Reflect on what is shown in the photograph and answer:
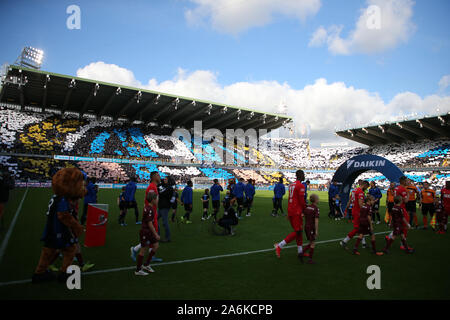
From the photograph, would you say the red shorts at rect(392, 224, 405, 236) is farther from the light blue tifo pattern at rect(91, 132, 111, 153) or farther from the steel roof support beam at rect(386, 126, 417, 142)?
the steel roof support beam at rect(386, 126, 417, 142)

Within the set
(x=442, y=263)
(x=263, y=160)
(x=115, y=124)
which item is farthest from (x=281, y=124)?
(x=442, y=263)

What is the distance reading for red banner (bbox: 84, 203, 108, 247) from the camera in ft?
23.1

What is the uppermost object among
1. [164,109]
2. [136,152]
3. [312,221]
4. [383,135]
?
[164,109]

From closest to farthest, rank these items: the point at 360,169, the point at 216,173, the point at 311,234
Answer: the point at 311,234
the point at 360,169
the point at 216,173

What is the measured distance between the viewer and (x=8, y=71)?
30.8 m

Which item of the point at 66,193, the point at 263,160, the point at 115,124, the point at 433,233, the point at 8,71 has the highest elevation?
the point at 8,71

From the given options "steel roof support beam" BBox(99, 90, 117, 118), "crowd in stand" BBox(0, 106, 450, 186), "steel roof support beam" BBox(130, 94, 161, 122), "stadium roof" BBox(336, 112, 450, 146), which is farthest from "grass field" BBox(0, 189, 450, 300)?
"stadium roof" BBox(336, 112, 450, 146)

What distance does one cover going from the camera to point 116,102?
1599 inches

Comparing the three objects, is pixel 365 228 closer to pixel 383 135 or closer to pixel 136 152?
pixel 136 152

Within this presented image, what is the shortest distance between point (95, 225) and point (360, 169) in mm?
11457

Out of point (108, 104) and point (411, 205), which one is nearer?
point (411, 205)

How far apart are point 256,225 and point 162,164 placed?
3289 cm

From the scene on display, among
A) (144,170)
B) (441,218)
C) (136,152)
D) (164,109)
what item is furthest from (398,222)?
(164,109)

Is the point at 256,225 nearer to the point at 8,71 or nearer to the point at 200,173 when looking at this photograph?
the point at 200,173
